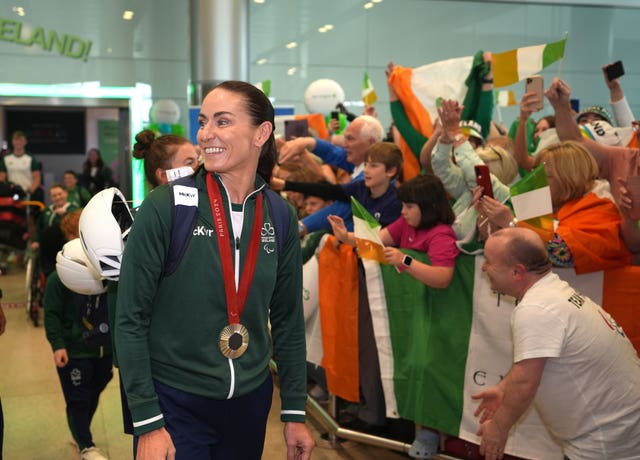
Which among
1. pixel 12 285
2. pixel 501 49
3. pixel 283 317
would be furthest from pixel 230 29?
pixel 283 317

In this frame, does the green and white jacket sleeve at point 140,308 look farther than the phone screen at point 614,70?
No

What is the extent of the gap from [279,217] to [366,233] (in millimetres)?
1527

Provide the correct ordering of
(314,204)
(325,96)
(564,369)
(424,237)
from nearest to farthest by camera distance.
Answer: (564,369), (424,237), (314,204), (325,96)

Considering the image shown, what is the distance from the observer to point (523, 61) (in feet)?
14.0

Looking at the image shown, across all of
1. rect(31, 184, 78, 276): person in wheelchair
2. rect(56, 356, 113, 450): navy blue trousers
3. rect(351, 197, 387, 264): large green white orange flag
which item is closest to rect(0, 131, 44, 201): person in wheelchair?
rect(31, 184, 78, 276): person in wheelchair

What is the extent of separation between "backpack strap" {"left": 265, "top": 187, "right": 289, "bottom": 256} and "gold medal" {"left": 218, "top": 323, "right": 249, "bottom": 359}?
27cm

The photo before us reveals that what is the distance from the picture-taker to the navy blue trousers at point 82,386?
3.88m

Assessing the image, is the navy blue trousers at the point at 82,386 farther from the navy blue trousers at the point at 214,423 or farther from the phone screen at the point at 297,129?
the phone screen at the point at 297,129

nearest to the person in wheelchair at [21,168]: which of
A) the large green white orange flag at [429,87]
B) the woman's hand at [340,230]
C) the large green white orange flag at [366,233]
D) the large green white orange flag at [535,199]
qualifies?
the large green white orange flag at [429,87]

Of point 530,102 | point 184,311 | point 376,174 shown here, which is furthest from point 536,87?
point 184,311

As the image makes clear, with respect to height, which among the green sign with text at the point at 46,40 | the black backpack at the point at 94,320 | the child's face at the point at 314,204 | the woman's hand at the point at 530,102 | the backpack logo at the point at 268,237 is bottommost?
the black backpack at the point at 94,320

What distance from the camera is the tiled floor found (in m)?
4.27

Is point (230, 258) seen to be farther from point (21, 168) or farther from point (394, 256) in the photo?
point (21, 168)

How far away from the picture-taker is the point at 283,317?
2236mm
